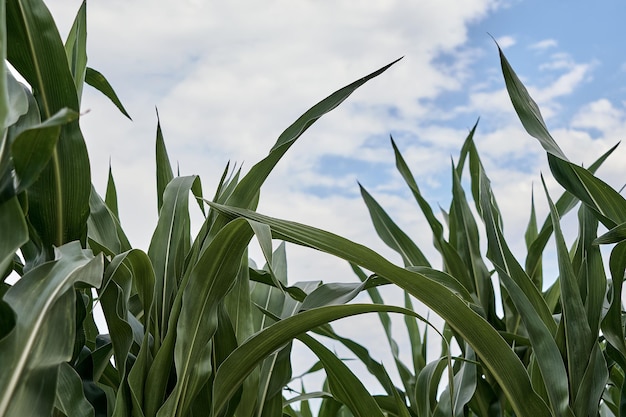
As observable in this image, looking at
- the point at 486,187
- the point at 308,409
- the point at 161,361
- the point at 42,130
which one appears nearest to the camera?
the point at 42,130

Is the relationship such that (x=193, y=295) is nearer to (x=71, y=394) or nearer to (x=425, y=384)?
(x=71, y=394)

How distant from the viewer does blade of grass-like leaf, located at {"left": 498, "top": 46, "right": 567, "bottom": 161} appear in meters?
0.69

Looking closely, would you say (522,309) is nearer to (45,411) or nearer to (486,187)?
(486,187)

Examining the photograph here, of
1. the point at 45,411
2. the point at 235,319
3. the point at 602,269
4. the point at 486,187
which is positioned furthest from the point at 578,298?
the point at 45,411

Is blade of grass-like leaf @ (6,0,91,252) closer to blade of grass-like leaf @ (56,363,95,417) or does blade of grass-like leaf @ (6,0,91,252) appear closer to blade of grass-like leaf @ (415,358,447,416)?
blade of grass-like leaf @ (56,363,95,417)

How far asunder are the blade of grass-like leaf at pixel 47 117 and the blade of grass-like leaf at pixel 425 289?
0.12m

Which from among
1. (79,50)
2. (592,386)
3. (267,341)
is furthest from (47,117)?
(592,386)

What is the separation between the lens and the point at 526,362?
841 mm

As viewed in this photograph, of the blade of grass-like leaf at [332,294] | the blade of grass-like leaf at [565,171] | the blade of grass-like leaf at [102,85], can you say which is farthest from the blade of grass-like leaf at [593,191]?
the blade of grass-like leaf at [102,85]

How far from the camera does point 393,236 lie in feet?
3.12

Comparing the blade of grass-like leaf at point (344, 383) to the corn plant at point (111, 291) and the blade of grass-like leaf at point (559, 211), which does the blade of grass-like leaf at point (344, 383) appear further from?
the blade of grass-like leaf at point (559, 211)

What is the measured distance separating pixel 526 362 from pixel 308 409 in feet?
1.35

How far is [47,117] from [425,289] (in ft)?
1.07

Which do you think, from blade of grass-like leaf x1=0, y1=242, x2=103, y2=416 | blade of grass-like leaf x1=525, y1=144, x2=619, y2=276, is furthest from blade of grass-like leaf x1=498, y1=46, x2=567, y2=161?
blade of grass-like leaf x1=0, y1=242, x2=103, y2=416
